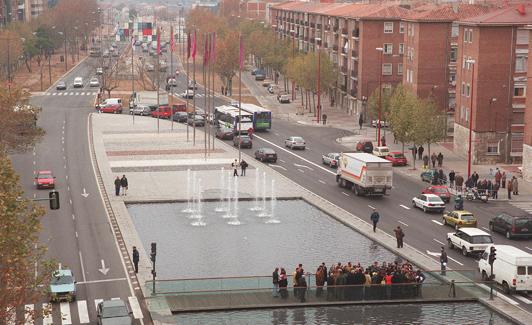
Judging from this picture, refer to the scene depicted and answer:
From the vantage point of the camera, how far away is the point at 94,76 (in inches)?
6786

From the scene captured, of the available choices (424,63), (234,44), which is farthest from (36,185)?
(234,44)

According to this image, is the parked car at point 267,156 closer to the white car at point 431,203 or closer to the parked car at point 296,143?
the parked car at point 296,143

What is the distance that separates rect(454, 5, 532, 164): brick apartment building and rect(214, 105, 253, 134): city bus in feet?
80.3

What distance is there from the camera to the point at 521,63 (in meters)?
82.4

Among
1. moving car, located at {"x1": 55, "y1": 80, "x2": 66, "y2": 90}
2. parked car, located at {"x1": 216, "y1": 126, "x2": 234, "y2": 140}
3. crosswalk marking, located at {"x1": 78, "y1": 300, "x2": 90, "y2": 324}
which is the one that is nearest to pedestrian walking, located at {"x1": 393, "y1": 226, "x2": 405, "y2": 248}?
crosswalk marking, located at {"x1": 78, "y1": 300, "x2": 90, "y2": 324}

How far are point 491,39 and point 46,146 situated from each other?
40.1 meters

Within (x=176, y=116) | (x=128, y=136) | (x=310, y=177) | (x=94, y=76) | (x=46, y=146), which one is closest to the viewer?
(x=310, y=177)

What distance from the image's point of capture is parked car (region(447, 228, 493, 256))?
48.8 m

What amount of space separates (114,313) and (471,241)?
19942 millimetres

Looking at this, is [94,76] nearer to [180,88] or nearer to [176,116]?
[180,88]

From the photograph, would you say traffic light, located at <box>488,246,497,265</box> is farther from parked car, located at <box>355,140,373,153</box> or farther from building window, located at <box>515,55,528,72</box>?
parked car, located at <box>355,140,373,153</box>

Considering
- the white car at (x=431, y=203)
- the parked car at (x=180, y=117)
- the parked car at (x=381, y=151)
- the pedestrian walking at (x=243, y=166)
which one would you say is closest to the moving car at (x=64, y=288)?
the white car at (x=431, y=203)

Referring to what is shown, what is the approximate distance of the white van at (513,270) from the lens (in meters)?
41.9

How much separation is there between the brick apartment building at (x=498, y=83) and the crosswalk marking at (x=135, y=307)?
46596 millimetres
